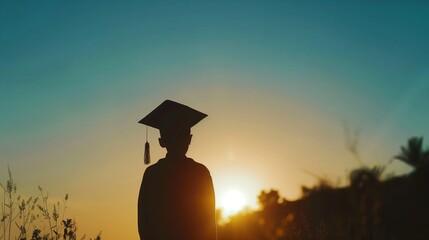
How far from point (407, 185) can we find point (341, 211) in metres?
0.94

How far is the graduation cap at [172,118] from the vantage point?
711cm

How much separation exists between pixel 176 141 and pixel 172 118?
A: 0.58m

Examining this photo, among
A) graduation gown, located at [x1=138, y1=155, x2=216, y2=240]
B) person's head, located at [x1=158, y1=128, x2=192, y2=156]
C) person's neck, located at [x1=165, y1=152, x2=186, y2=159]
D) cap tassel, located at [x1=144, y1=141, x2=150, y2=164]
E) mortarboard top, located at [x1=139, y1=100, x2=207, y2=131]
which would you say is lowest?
graduation gown, located at [x1=138, y1=155, x2=216, y2=240]

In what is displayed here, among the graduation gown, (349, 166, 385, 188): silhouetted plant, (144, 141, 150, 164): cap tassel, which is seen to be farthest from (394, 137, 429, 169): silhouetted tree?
(144, 141, 150, 164): cap tassel

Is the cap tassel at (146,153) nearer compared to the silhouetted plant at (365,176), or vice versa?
the silhouetted plant at (365,176)

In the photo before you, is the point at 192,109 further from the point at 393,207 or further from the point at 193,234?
the point at 393,207

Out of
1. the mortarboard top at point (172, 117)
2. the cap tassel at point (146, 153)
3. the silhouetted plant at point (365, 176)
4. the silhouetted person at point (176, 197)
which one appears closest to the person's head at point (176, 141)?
the silhouetted person at point (176, 197)

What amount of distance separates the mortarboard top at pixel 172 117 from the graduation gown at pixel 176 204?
0.57 meters

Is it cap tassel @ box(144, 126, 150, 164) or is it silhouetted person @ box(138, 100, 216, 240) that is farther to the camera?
cap tassel @ box(144, 126, 150, 164)

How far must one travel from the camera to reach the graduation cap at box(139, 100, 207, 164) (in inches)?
280

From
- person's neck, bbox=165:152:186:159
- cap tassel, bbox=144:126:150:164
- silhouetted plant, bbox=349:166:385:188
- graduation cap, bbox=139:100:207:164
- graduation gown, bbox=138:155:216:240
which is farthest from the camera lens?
cap tassel, bbox=144:126:150:164

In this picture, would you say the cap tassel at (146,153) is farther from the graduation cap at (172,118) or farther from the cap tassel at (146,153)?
the graduation cap at (172,118)

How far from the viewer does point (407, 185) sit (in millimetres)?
3080

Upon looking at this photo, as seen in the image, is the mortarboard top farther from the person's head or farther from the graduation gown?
the graduation gown
